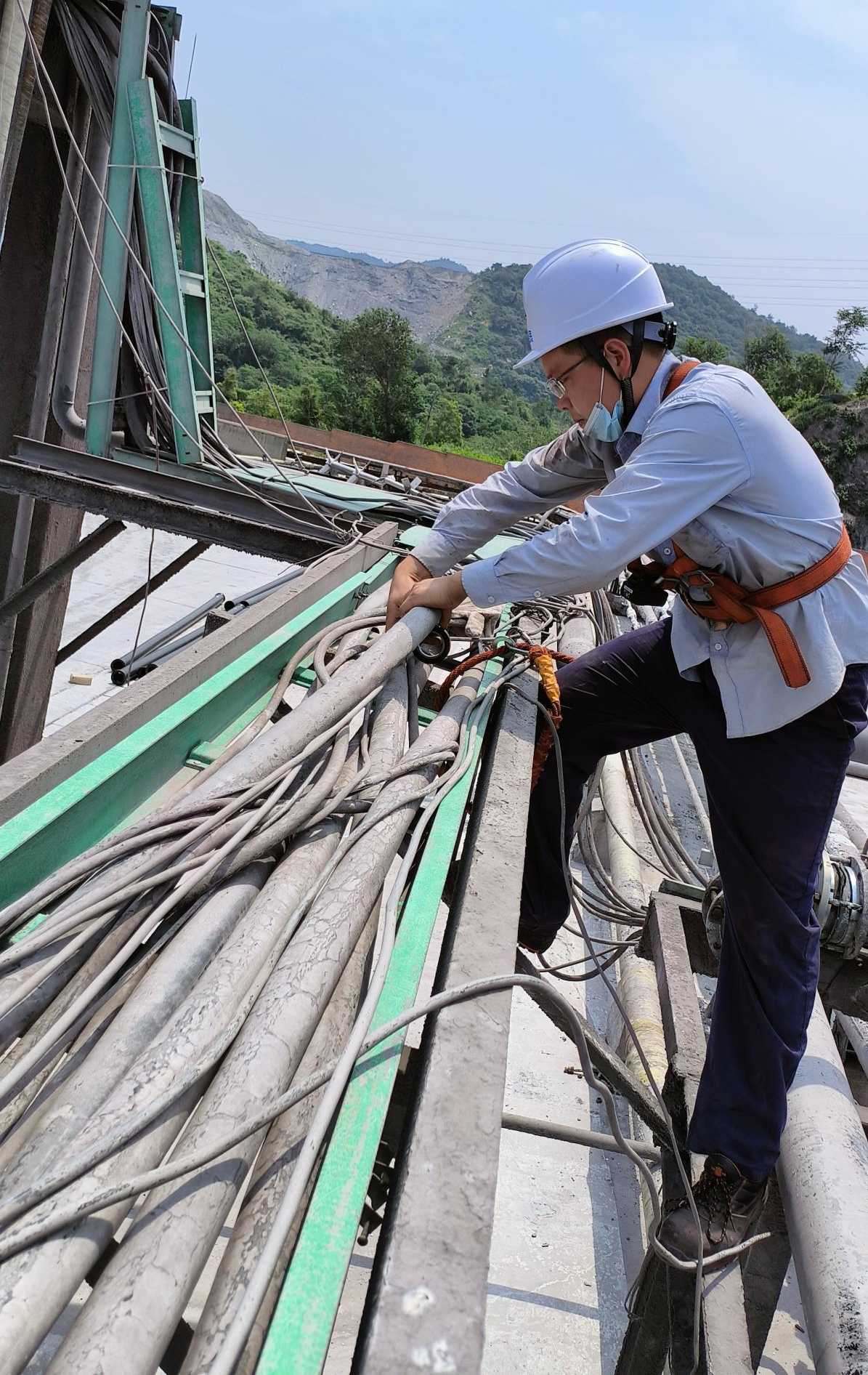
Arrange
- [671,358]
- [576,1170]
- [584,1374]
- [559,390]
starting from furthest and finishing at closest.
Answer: [576,1170], [584,1374], [559,390], [671,358]

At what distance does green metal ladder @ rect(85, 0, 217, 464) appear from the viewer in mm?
4980

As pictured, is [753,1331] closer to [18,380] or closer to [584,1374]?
[584,1374]

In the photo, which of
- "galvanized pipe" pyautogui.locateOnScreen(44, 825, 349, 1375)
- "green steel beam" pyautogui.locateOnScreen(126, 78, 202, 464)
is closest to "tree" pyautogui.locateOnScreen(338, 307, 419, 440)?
"green steel beam" pyautogui.locateOnScreen(126, 78, 202, 464)

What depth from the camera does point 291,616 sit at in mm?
3143

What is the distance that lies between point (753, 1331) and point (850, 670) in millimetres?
1862

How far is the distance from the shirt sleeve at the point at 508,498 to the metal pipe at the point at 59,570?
110 inches

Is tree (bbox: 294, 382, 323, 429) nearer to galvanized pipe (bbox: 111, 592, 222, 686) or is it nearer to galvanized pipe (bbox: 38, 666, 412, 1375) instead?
galvanized pipe (bbox: 111, 592, 222, 686)

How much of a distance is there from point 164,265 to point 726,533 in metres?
4.12

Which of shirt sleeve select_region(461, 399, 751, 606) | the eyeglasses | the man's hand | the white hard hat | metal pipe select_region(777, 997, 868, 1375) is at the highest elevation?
the white hard hat

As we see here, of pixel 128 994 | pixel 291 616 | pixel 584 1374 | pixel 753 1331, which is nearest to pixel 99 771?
pixel 128 994

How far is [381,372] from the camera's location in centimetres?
5397

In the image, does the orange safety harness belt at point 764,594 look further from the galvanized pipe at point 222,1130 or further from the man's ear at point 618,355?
the galvanized pipe at point 222,1130

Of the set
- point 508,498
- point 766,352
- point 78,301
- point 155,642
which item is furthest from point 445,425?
point 508,498

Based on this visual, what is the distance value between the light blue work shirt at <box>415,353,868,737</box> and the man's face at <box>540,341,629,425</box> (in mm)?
93
